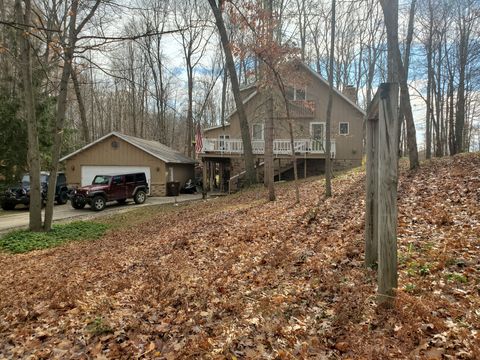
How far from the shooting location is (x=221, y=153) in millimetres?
23484

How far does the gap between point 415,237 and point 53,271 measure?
6.77m

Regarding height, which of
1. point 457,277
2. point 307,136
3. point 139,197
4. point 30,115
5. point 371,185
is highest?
point 307,136

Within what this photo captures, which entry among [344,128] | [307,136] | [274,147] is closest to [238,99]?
[274,147]

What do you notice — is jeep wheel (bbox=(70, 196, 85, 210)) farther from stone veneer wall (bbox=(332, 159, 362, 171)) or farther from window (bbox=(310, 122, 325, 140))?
stone veneer wall (bbox=(332, 159, 362, 171))

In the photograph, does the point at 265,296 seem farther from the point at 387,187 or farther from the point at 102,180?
the point at 102,180

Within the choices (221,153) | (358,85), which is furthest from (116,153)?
(358,85)

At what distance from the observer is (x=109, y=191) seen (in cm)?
1906

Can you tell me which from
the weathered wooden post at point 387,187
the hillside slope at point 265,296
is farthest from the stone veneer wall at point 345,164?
the weathered wooden post at point 387,187

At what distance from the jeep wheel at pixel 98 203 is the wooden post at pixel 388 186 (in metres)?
17.3

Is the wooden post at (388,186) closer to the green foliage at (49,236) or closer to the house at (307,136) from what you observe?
the green foliage at (49,236)

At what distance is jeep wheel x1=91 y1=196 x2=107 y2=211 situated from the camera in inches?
714

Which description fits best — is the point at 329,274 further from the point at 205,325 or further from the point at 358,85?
the point at 358,85

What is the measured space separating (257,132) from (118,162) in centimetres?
1074

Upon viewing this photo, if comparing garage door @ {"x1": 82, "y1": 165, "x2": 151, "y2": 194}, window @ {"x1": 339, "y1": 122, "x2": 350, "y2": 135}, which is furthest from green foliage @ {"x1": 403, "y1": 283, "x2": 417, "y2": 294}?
garage door @ {"x1": 82, "y1": 165, "x2": 151, "y2": 194}
